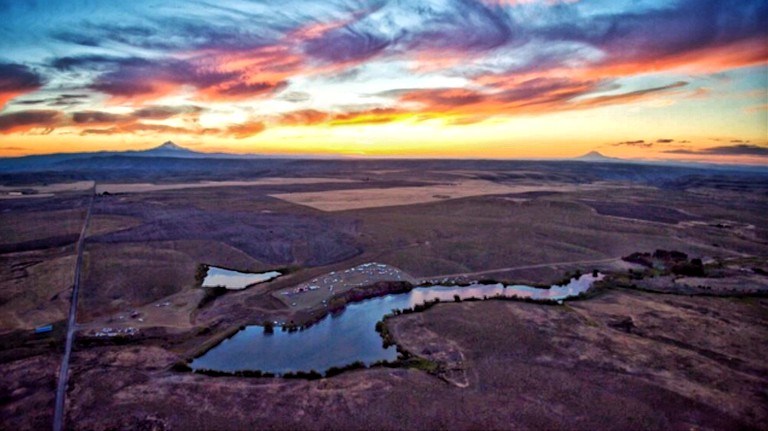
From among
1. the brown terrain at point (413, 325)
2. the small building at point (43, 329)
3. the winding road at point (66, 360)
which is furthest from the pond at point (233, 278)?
the small building at point (43, 329)

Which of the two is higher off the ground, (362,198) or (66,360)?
(362,198)

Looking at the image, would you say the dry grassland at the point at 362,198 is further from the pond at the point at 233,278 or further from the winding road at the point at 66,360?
the winding road at the point at 66,360

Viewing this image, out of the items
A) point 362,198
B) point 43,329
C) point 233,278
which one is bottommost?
point 233,278

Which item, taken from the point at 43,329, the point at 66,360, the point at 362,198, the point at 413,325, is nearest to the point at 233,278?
the point at 43,329

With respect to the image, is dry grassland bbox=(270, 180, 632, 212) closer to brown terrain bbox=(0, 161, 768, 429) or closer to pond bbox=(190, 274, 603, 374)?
brown terrain bbox=(0, 161, 768, 429)

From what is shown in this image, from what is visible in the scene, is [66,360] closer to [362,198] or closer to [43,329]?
[43,329]
